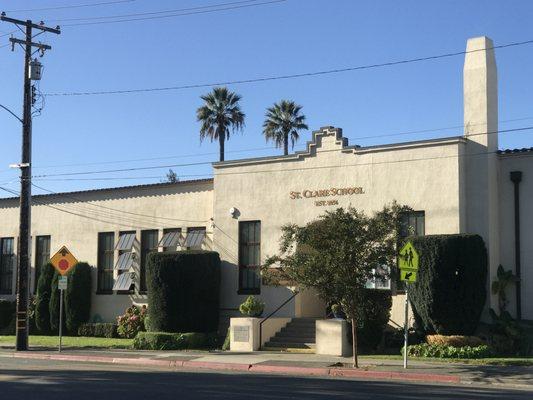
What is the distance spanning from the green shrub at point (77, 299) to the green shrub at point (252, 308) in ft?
29.8

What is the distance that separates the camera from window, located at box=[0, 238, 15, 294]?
118 ft

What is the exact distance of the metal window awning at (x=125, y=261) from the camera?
3158cm

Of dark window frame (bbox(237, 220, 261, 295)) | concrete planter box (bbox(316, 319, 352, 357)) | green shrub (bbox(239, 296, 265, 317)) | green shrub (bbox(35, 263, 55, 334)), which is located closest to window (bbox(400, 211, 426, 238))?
concrete planter box (bbox(316, 319, 352, 357))

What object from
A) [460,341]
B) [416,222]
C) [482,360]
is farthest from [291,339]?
[482,360]

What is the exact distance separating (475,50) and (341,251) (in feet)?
30.1

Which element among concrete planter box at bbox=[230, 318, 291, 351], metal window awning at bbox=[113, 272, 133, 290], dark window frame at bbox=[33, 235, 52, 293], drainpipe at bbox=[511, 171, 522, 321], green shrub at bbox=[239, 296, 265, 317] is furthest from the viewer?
dark window frame at bbox=[33, 235, 52, 293]

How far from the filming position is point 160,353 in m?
25.1

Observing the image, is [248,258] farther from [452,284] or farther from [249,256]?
[452,284]

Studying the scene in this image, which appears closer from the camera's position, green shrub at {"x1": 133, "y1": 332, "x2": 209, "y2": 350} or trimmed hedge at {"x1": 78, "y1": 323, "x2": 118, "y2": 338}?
green shrub at {"x1": 133, "y1": 332, "x2": 209, "y2": 350}

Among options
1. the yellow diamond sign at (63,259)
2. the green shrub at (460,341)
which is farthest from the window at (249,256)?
the green shrub at (460,341)

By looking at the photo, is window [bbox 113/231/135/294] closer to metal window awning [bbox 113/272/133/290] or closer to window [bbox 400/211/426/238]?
metal window awning [bbox 113/272/133/290]

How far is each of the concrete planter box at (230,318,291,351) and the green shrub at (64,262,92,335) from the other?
8.95m

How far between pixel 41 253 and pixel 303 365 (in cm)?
1853

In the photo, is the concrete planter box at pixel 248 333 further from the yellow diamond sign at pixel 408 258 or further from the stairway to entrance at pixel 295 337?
the yellow diamond sign at pixel 408 258
